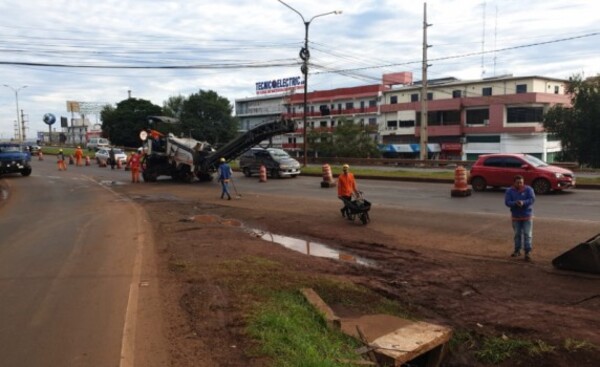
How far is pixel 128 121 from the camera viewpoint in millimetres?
82062

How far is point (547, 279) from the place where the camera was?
7922 millimetres

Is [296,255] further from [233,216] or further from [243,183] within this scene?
[243,183]

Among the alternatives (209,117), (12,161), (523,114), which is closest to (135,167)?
(12,161)

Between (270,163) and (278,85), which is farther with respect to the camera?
(278,85)

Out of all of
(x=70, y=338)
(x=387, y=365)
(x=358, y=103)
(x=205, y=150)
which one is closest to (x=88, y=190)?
(x=205, y=150)

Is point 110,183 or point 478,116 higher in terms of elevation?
point 478,116

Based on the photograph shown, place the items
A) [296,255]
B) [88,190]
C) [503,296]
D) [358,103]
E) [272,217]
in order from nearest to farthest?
1. [503,296]
2. [296,255]
3. [272,217]
4. [88,190]
5. [358,103]

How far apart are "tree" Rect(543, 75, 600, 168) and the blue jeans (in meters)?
28.6

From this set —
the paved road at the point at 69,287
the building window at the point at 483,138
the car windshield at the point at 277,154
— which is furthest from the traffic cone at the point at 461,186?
the building window at the point at 483,138

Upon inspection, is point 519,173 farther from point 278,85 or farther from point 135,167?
point 278,85

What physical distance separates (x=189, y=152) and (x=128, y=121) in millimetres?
59484

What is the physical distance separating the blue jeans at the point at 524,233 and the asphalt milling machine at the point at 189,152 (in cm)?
1623

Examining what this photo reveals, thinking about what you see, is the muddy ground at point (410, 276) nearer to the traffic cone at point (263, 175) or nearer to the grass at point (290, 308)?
the grass at point (290, 308)

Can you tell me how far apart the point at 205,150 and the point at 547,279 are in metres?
21.7
